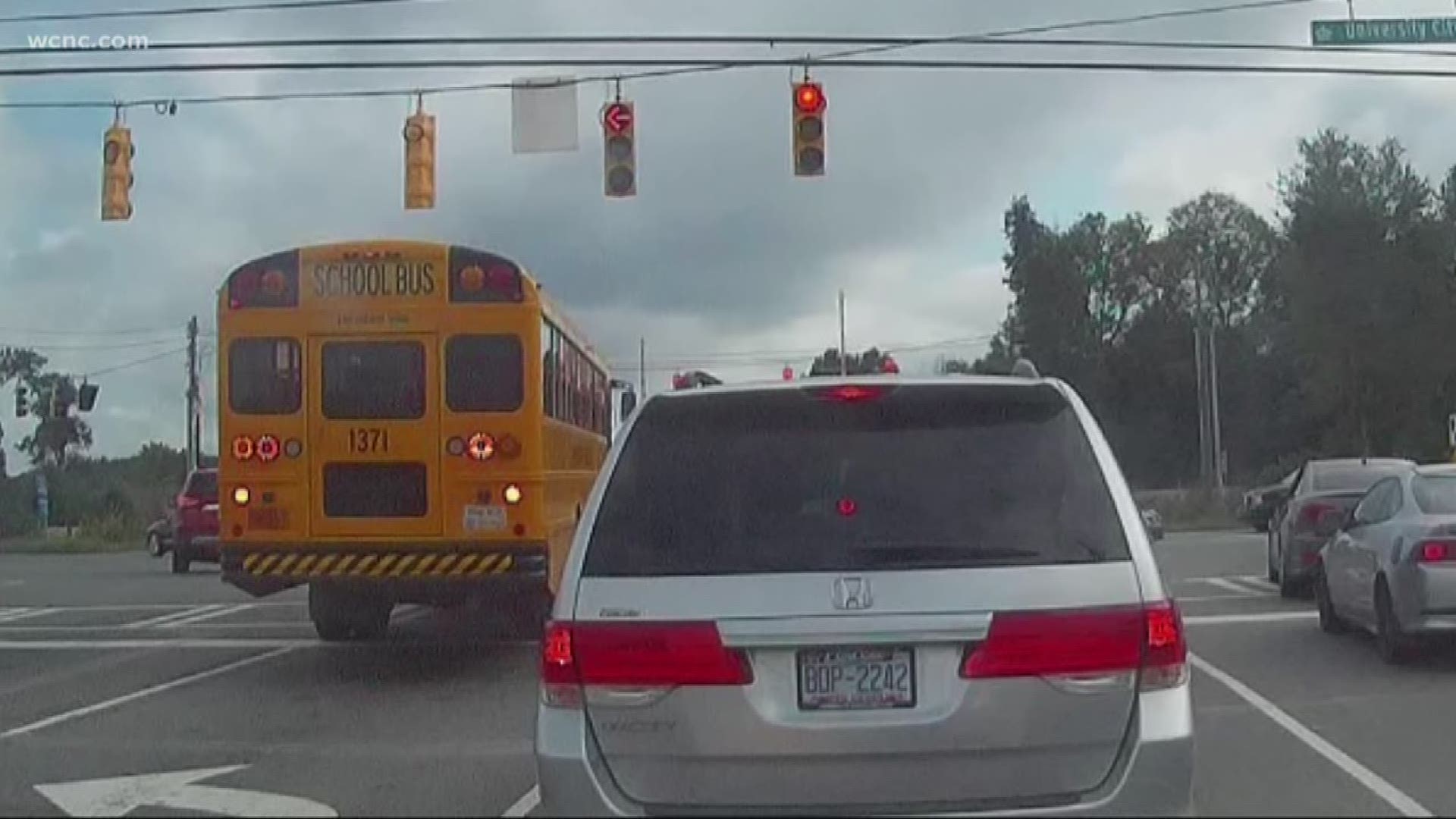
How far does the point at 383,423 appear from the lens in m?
14.2

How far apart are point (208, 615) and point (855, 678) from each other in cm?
1721

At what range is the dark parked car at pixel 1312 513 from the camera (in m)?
18.5

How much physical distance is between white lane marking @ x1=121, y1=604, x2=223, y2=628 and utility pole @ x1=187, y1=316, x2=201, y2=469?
35766 mm

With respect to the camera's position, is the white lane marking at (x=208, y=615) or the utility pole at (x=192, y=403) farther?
the utility pole at (x=192, y=403)

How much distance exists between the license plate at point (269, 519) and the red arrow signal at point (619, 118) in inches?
337

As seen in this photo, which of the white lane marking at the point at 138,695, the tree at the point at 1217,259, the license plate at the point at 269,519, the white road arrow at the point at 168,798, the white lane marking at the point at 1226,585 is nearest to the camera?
the white road arrow at the point at 168,798

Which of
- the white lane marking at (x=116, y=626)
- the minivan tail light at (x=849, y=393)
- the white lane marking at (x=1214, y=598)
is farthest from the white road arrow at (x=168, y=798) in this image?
the white lane marking at (x=1214, y=598)

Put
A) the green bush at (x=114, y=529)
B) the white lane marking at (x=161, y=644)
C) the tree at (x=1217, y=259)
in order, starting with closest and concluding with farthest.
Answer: the white lane marking at (x=161, y=644) < the green bush at (x=114, y=529) < the tree at (x=1217, y=259)

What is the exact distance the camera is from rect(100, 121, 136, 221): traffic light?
22422 millimetres

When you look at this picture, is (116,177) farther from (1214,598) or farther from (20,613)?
(1214,598)

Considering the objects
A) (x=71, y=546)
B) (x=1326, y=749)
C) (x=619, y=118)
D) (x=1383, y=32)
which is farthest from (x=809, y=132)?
(x=71, y=546)

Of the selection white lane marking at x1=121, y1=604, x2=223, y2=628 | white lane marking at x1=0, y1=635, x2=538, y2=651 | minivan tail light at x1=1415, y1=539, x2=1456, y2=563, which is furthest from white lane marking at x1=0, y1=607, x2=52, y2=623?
minivan tail light at x1=1415, y1=539, x2=1456, y2=563

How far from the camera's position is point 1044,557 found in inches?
208

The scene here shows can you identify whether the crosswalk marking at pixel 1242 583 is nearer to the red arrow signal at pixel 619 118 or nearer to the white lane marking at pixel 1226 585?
the white lane marking at pixel 1226 585
